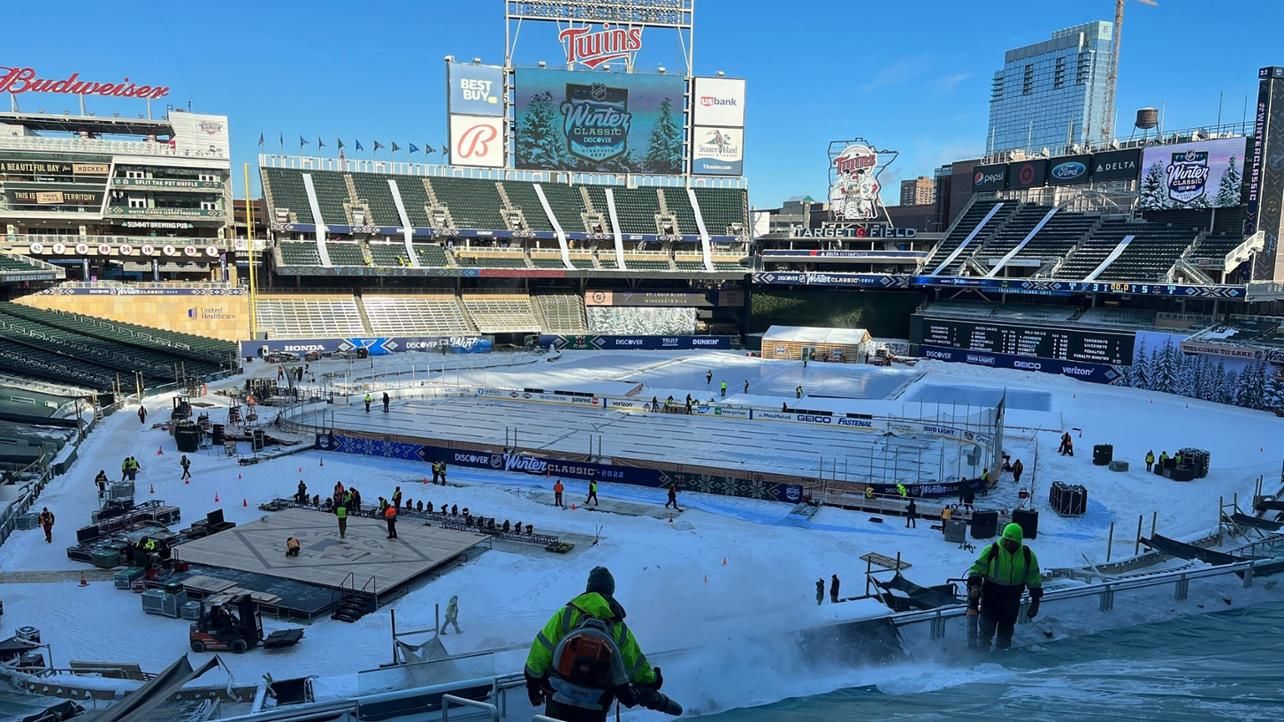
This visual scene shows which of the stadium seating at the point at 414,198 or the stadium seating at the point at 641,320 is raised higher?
the stadium seating at the point at 414,198

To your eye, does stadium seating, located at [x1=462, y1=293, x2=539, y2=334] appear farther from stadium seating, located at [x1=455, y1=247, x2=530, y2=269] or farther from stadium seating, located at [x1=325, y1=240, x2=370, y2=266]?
stadium seating, located at [x1=325, y1=240, x2=370, y2=266]

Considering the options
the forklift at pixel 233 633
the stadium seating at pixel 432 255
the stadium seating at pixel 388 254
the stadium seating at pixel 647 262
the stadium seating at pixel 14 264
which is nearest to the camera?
the forklift at pixel 233 633

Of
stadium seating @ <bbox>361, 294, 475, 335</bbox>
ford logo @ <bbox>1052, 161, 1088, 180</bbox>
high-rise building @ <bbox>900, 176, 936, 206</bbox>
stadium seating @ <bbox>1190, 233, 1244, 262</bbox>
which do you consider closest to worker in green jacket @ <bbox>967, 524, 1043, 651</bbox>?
stadium seating @ <bbox>1190, 233, 1244, 262</bbox>

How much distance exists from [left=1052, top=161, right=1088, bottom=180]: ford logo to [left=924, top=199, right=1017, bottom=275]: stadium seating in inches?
213

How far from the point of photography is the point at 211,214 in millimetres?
65000

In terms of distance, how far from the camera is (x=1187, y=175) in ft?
181

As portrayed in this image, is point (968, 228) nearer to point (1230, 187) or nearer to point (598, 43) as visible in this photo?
point (1230, 187)

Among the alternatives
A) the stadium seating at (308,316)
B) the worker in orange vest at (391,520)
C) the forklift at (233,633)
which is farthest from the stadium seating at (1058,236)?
the forklift at (233,633)

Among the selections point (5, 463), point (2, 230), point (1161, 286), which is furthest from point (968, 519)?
point (2, 230)

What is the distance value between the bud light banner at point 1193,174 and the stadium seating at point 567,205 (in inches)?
1684

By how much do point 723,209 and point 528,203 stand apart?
1806 cm

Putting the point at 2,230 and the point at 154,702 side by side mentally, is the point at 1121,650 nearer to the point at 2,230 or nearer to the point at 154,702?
the point at 154,702

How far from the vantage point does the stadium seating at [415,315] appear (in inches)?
2499

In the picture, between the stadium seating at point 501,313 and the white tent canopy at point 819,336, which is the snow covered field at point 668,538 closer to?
the white tent canopy at point 819,336
